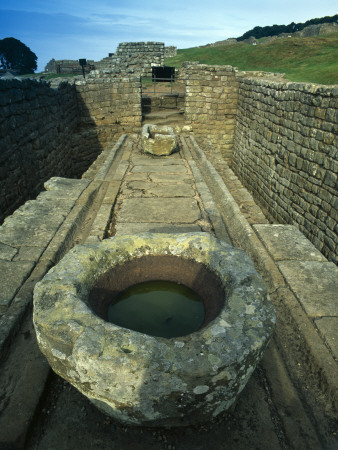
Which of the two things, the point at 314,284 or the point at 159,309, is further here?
the point at 314,284

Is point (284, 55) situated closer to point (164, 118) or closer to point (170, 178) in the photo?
point (164, 118)

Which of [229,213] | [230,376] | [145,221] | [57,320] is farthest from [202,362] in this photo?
[229,213]

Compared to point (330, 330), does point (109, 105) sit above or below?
above

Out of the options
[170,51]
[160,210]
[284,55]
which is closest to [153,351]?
[160,210]

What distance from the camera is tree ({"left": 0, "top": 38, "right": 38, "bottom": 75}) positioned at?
44.4m

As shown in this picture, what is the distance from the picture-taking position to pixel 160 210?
417cm

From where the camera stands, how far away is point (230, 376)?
1.35 metres

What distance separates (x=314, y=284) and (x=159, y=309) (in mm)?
1540

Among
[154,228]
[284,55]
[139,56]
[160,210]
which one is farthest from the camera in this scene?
[284,55]

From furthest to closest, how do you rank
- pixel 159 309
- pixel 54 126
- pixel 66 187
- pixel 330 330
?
pixel 54 126 → pixel 66 187 → pixel 330 330 → pixel 159 309

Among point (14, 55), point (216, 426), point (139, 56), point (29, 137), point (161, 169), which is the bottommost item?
point (216, 426)

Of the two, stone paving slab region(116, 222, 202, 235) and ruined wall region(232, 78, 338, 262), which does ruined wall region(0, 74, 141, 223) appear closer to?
stone paving slab region(116, 222, 202, 235)

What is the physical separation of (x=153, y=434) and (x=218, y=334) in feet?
2.32

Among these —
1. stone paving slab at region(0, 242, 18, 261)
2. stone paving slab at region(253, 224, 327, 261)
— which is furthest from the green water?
stone paving slab at region(0, 242, 18, 261)
